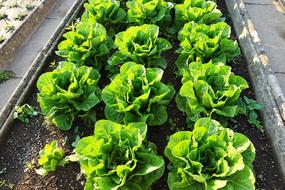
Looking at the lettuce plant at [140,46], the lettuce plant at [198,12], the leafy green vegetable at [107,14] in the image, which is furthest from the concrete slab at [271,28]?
the leafy green vegetable at [107,14]

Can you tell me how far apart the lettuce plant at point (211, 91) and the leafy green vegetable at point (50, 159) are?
1474mm

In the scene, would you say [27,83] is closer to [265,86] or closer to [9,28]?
[9,28]

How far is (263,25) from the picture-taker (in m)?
6.07

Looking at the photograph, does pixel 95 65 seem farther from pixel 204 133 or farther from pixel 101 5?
pixel 204 133

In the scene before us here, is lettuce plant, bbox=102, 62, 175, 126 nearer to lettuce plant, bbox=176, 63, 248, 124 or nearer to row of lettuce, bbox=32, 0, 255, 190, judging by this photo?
row of lettuce, bbox=32, 0, 255, 190

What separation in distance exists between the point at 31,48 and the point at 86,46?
2.08m

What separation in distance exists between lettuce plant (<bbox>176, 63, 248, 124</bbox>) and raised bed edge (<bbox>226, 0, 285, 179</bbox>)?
1.85 feet

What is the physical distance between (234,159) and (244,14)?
335 centimetres

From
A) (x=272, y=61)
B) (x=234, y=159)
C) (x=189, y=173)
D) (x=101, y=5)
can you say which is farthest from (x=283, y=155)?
(x=101, y=5)

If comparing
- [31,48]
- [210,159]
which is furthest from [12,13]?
[210,159]

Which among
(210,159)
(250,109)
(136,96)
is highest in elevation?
(136,96)

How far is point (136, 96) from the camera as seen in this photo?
342 centimetres

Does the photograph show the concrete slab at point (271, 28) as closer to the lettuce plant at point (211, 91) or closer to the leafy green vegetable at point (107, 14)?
the lettuce plant at point (211, 91)

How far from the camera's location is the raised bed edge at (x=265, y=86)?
11.6 ft
